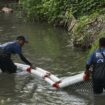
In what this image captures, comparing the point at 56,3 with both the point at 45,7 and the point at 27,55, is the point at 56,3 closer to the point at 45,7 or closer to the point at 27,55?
the point at 45,7

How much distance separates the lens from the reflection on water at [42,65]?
40.8 feet

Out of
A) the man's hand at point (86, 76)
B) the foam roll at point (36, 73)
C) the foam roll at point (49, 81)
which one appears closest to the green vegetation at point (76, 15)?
the foam roll at point (36, 73)

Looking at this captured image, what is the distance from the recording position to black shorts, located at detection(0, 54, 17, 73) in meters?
14.8

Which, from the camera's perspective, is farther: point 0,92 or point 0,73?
point 0,73

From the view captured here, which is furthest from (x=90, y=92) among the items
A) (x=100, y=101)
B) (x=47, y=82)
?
(x=47, y=82)

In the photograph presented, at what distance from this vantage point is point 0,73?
15273mm

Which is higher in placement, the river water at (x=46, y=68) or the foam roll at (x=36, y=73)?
the foam roll at (x=36, y=73)

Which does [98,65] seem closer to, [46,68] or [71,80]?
[71,80]

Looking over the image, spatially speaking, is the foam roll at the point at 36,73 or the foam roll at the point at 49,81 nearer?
the foam roll at the point at 49,81

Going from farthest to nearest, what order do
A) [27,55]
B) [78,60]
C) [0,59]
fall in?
1. [27,55]
2. [78,60]
3. [0,59]

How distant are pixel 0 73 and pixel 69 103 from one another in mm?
4021

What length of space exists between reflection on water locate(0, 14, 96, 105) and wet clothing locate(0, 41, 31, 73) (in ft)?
0.83

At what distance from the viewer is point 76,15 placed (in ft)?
76.3

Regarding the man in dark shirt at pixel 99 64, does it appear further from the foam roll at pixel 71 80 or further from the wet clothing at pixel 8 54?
the wet clothing at pixel 8 54
